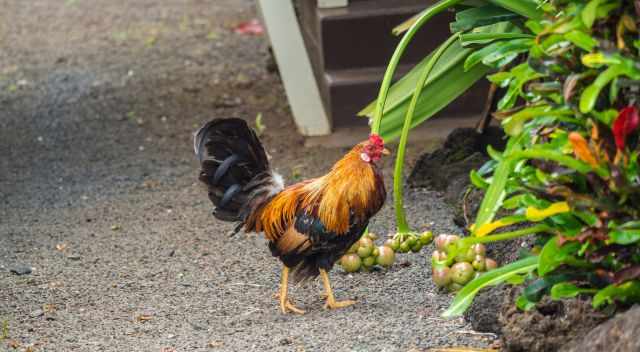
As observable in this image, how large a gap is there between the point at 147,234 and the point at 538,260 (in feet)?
9.90

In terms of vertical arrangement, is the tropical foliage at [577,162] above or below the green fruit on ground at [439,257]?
above

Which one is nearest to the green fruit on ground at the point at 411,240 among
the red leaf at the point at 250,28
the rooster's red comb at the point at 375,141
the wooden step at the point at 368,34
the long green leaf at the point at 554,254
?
the rooster's red comb at the point at 375,141

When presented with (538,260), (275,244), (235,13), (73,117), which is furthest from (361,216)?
(235,13)

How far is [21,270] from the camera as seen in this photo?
5312mm

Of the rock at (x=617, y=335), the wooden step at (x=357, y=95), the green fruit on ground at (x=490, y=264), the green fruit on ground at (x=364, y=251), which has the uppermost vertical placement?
the rock at (x=617, y=335)

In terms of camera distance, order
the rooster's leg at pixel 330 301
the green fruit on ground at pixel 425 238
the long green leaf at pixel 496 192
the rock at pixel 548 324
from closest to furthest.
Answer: the rock at pixel 548 324 < the long green leaf at pixel 496 192 < the rooster's leg at pixel 330 301 < the green fruit on ground at pixel 425 238

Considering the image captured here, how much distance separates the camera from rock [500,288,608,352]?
11.4 feet

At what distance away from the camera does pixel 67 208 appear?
6438 mm

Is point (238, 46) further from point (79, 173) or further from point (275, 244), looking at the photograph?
point (275, 244)

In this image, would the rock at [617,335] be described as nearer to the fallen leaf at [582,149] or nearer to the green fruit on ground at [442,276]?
the fallen leaf at [582,149]

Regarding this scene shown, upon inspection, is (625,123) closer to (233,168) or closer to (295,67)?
(233,168)

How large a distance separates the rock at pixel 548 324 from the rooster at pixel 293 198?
0.98 meters

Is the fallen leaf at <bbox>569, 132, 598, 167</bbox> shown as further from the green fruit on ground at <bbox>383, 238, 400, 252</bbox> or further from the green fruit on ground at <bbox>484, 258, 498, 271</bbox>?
the green fruit on ground at <bbox>383, 238, 400, 252</bbox>

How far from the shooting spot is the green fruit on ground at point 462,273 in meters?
4.47
